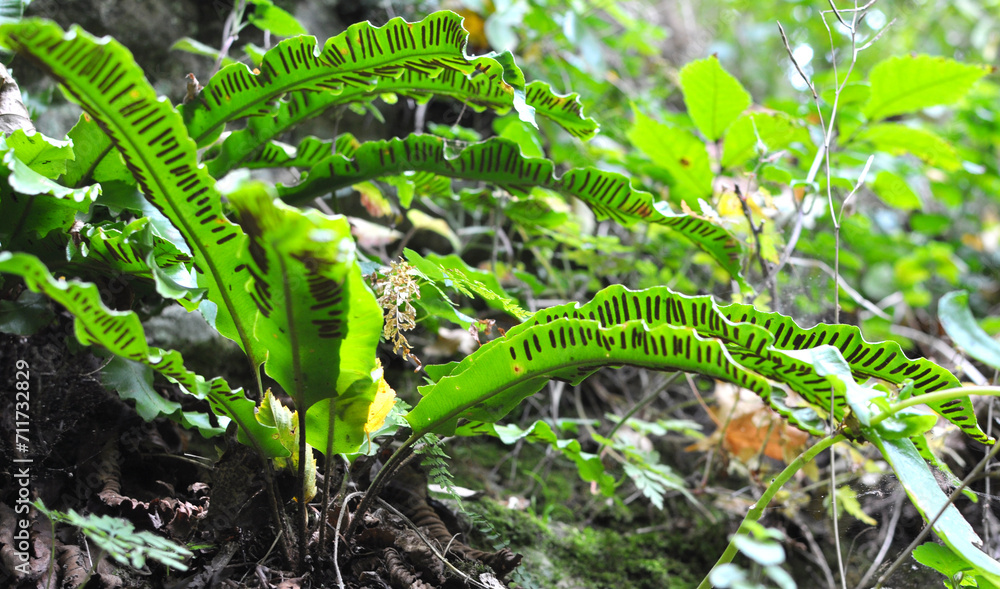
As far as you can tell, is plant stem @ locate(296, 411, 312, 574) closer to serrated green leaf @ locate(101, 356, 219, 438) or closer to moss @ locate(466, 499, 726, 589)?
serrated green leaf @ locate(101, 356, 219, 438)

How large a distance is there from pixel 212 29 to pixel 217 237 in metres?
1.52

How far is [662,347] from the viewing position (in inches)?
31.7

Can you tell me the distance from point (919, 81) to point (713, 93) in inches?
22.1

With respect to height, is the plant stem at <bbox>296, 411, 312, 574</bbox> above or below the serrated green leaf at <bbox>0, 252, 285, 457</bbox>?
below

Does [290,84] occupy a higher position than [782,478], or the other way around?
[290,84]

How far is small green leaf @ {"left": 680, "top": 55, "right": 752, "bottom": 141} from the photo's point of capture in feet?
5.08

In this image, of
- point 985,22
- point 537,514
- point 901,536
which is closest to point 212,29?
point 537,514

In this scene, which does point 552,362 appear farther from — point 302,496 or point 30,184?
point 30,184

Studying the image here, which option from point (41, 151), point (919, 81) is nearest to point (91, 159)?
point (41, 151)

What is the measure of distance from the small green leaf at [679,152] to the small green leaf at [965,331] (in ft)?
2.72

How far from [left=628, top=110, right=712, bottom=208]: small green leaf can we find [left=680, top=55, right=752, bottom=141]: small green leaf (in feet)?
0.24

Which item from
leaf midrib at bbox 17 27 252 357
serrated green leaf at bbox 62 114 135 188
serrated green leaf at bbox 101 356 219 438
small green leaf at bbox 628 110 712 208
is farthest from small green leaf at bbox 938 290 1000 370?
serrated green leaf at bbox 62 114 135 188

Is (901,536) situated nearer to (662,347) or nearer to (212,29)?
(662,347)

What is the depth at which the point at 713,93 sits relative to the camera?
1570 millimetres
